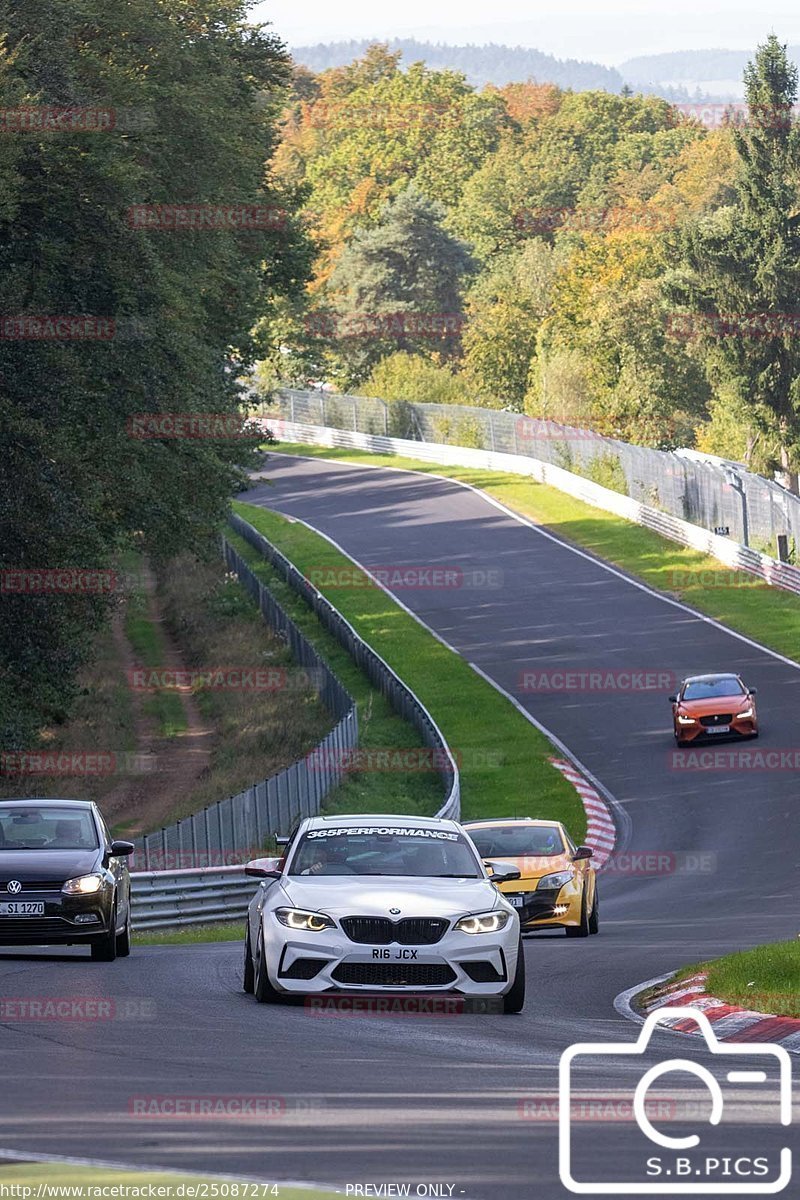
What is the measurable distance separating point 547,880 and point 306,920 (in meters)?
8.92

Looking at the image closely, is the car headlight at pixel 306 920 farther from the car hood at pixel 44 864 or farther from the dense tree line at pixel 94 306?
the dense tree line at pixel 94 306

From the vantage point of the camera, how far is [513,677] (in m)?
49.7

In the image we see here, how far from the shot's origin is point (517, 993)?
13250 millimetres

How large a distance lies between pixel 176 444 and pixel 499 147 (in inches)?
6415

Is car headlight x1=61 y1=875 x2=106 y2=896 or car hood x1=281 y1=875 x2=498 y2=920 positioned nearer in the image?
car hood x1=281 y1=875 x2=498 y2=920

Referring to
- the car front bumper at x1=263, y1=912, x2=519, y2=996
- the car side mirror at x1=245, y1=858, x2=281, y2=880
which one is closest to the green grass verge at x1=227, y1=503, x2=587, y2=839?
the car side mirror at x1=245, y1=858, x2=281, y2=880

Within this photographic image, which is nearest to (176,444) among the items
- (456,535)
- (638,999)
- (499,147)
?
(638,999)

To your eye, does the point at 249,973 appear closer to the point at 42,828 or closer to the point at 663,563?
the point at 42,828

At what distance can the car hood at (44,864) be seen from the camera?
1702cm

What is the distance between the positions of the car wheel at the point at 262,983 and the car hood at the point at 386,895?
43 centimetres

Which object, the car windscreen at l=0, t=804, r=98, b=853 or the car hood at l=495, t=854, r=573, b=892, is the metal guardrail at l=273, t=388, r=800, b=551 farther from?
the car windscreen at l=0, t=804, r=98, b=853

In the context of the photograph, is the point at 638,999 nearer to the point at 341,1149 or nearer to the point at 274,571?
the point at 341,1149

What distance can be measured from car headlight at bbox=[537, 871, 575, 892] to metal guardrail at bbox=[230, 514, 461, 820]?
8.17 m

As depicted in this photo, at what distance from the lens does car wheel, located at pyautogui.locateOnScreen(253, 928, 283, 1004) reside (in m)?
13.3
